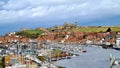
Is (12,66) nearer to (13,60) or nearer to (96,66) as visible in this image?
(13,60)

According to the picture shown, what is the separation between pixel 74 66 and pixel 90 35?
105 meters

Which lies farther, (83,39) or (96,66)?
(83,39)

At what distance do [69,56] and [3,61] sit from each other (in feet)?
166

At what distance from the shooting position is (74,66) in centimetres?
8469

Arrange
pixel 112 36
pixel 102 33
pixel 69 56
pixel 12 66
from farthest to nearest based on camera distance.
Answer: pixel 102 33 → pixel 112 36 → pixel 69 56 → pixel 12 66

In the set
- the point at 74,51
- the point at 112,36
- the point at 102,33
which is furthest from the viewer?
the point at 102,33

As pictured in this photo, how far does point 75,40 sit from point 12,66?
134m

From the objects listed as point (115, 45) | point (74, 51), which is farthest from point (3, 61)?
point (115, 45)

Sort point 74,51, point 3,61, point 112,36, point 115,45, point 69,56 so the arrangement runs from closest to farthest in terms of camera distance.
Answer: point 3,61, point 69,56, point 74,51, point 115,45, point 112,36

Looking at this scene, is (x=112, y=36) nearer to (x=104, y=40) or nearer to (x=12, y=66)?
(x=104, y=40)

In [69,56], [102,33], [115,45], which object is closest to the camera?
[69,56]

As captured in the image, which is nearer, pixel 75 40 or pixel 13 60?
pixel 13 60

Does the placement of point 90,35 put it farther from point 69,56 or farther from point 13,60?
point 13,60

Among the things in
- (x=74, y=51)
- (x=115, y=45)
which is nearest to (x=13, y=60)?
(x=74, y=51)
